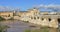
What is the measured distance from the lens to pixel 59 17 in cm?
3369

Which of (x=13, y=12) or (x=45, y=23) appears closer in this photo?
(x=45, y=23)

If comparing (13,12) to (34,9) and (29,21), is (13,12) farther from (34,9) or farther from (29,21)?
(29,21)

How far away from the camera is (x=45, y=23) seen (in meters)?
28.8

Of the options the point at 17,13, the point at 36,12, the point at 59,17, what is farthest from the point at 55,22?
the point at 17,13

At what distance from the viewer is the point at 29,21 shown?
35000 mm

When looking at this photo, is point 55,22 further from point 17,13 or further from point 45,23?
point 17,13

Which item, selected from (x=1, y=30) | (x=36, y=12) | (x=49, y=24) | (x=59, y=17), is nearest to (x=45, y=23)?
(x=49, y=24)

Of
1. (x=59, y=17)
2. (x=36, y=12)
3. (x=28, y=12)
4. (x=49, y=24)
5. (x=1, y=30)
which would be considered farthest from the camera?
(x=28, y=12)

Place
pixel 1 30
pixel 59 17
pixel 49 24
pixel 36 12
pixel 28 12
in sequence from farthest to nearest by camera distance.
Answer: pixel 28 12 < pixel 36 12 < pixel 59 17 < pixel 49 24 < pixel 1 30

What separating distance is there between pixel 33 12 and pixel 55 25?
18.2 metres

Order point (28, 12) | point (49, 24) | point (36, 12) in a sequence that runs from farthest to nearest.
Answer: point (28, 12) → point (36, 12) → point (49, 24)

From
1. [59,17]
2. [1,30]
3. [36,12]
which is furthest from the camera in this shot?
[36,12]

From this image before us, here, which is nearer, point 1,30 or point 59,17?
point 1,30

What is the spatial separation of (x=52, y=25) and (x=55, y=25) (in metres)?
0.50
